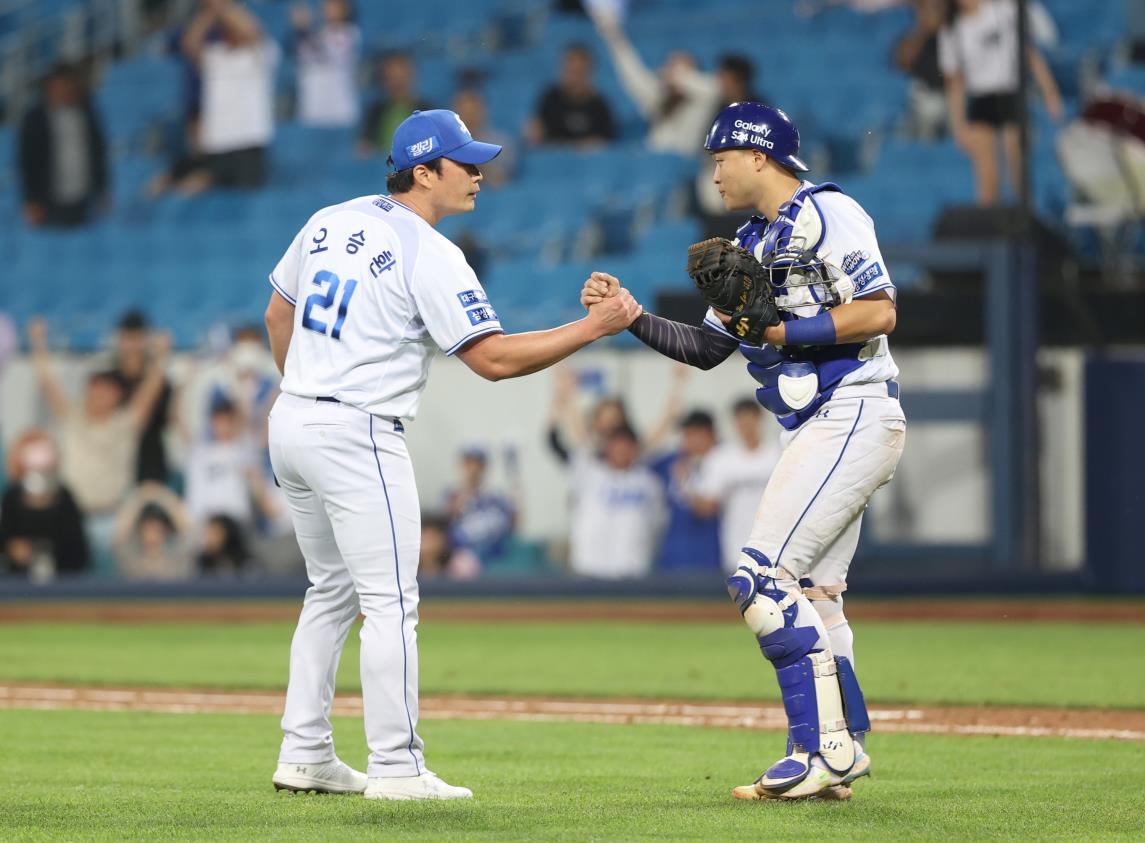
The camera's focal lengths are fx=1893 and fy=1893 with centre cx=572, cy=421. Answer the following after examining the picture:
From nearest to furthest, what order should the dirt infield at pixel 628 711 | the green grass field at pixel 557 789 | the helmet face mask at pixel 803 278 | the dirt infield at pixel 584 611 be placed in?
the green grass field at pixel 557 789
the helmet face mask at pixel 803 278
the dirt infield at pixel 628 711
the dirt infield at pixel 584 611

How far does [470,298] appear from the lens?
5.33 meters

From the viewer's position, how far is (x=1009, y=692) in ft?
28.9

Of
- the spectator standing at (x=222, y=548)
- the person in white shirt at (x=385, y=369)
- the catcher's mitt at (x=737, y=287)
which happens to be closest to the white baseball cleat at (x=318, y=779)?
the person in white shirt at (x=385, y=369)

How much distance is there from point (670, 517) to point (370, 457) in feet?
28.9

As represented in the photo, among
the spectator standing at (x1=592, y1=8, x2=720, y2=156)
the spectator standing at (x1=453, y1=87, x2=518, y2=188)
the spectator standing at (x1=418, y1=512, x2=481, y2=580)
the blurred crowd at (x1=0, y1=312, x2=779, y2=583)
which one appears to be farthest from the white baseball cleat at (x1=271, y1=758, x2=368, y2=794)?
the spectator standing at (x1=453, y1=87, x2=518, y2=188)

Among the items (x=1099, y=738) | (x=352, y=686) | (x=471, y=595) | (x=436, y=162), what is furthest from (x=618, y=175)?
(x=436, y=162)

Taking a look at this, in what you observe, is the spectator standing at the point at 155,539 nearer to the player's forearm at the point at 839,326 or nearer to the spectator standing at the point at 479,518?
the spectator standing at the point at 479,518

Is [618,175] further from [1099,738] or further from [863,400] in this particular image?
[863,400]

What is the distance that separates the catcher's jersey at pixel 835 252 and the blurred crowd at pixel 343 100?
1028 cm

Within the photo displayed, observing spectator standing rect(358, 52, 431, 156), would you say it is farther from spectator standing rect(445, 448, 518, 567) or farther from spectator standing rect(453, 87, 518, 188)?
spectator standing rect(445, 448, 518, 567)

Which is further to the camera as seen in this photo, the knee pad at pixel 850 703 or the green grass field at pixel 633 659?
the green grass field at pixel 633 659

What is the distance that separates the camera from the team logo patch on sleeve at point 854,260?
5430mm

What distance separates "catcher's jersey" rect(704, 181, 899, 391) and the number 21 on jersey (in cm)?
111

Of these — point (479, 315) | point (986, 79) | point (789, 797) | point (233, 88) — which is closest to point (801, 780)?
point (789, 797)
